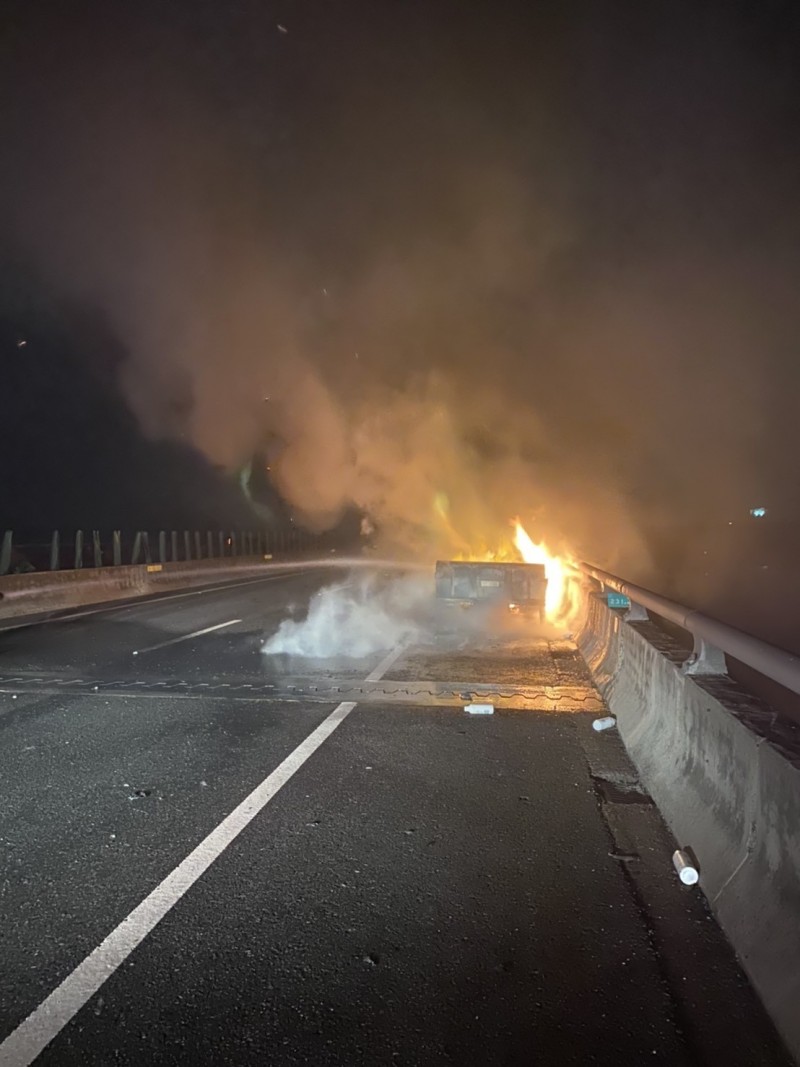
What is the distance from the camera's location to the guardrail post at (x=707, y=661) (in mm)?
4521

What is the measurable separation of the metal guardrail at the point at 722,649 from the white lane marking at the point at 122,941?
8.78ft

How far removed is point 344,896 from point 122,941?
0.94m

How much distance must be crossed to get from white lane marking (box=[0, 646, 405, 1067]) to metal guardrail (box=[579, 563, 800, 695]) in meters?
2.67

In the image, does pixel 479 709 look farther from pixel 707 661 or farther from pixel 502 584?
→ pixel 502 584

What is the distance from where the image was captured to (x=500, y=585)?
14.4 m

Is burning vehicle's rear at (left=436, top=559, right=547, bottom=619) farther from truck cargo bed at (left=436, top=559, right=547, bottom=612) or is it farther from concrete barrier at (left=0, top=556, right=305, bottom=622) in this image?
concrete barrier at (left=0, top=556, right=305, bottom=622)

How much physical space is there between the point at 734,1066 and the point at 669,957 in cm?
63

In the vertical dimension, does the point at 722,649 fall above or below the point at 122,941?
above

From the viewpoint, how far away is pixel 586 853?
4016 mm

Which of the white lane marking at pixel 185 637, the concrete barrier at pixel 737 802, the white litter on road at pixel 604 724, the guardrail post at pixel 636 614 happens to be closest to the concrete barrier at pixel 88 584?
the white lane marking at pixel 185 637

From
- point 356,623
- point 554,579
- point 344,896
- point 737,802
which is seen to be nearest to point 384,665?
point 356,623

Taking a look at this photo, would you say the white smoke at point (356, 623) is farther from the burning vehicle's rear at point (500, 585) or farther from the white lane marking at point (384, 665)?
the burning vehicle's rear at point (500, 585)

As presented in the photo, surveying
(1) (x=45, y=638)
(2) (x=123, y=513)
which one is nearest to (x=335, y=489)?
(1) (x=45, y=638)

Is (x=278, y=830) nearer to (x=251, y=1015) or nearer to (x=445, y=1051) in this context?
(x=251, y=1015)
